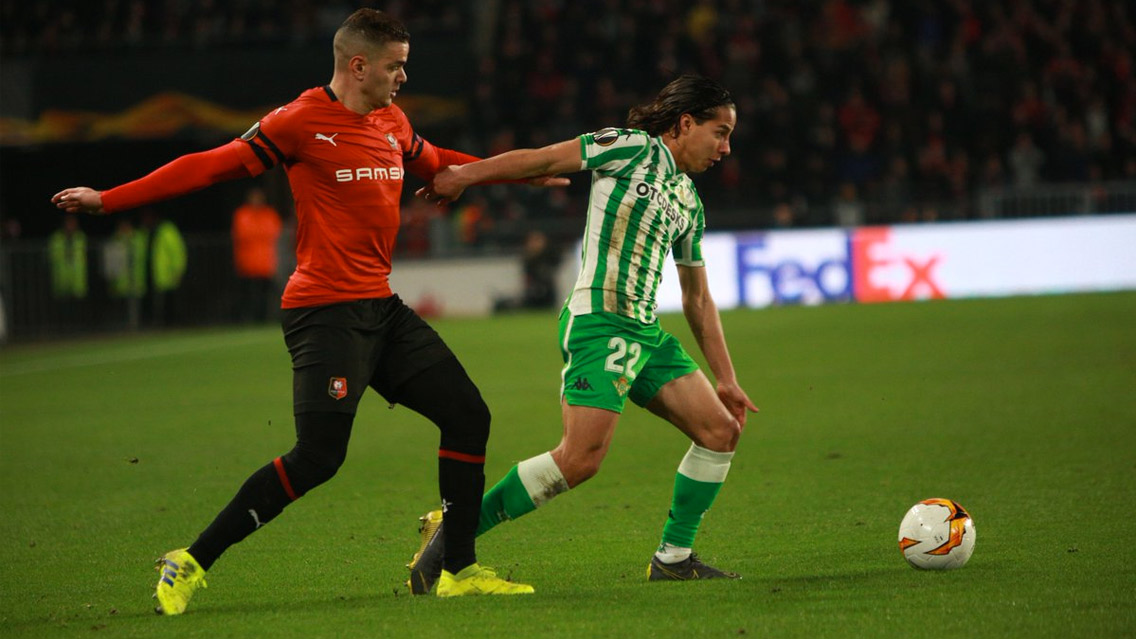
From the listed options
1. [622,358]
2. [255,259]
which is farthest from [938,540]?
[255,259]

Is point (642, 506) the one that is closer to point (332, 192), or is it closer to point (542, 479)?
point (542, 479)

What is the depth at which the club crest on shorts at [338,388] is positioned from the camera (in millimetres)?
4914

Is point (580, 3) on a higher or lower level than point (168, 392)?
higher

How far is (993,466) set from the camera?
25.5 feet

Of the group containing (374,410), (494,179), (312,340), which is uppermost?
(494,179)

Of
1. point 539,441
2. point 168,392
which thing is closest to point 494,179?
point 539,441

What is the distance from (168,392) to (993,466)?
8398 millimetres

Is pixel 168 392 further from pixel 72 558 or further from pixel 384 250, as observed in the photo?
pixel 384 250

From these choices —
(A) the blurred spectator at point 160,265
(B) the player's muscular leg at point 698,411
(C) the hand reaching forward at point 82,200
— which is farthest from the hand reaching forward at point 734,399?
(A) the blurred spectator at point 160,265

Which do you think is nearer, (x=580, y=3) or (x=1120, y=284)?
(x=1120, y=284)

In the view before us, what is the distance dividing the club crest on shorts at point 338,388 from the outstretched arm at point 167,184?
30.0 inches

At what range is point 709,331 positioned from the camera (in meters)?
5.39

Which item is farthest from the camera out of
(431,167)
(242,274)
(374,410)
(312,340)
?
(242,274)

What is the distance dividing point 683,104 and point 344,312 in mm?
1437
